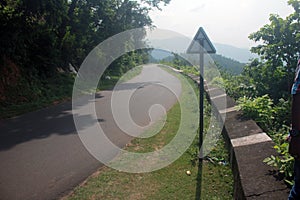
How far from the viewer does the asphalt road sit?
3.82 meters

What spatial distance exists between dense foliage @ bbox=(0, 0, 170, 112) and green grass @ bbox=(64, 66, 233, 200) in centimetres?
768

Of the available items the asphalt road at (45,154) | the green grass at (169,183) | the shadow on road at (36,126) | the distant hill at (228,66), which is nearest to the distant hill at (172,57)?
the distant hill at (228,66)

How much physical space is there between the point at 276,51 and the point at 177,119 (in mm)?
3837

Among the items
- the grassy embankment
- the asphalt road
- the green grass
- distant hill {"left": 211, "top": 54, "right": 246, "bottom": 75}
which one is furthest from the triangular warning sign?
distant hill {"left": 211, "top": 54, "right": 246, "bottom": 75}

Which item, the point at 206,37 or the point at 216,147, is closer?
the point at 206,37

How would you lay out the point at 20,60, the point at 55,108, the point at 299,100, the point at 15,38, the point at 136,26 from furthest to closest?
the point at 136,26 → the point at 20,60 → the point at 15,38 → the point at 55,108 → the point at 299,100

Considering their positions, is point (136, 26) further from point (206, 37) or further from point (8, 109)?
point (206, 37)

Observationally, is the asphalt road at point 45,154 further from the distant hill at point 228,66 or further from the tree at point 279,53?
the distant hill at point 228,66

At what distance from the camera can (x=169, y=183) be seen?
13.0 ft

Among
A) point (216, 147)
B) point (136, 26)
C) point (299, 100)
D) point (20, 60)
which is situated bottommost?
point (216, 147)

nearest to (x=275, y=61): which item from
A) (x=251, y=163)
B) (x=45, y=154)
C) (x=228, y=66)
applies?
(x=251, y=163)

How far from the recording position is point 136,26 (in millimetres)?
29219

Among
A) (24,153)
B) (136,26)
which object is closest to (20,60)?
(24,153)

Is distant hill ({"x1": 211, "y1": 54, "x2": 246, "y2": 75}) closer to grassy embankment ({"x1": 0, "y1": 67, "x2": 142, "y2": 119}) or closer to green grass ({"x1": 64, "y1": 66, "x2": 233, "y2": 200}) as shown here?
grassy embankment ({"x1": 0, "y1": 67, "x2": 142, "y2": 119})
